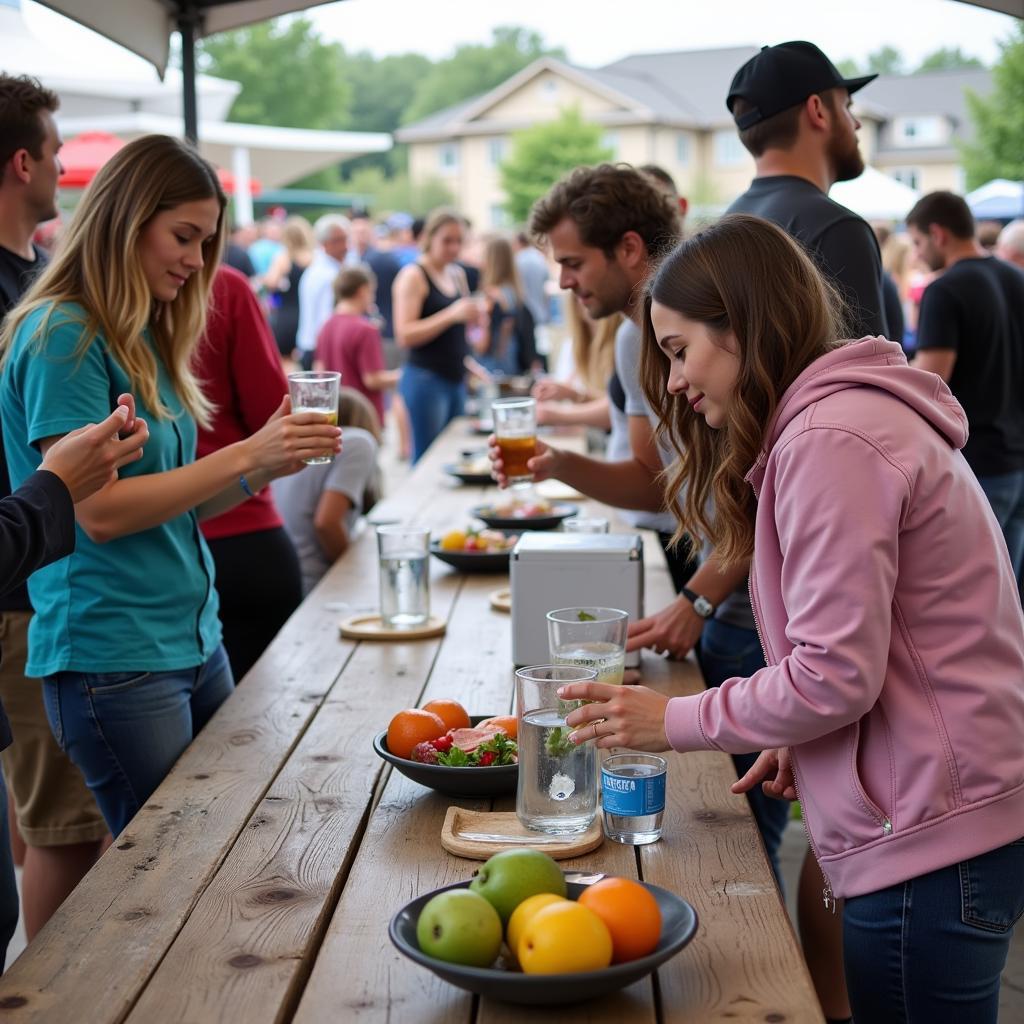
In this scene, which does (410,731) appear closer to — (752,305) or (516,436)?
(752,305)

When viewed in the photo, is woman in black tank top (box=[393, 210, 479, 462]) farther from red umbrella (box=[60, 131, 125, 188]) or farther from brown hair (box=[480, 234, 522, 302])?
red umbrella (box=[60, 131, 125, 188])

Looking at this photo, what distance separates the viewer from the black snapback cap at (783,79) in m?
2.69

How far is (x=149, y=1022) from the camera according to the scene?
4.26ft

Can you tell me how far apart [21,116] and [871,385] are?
210cm

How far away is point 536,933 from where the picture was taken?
4.16 ft

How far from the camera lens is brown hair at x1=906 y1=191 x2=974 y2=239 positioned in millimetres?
5230

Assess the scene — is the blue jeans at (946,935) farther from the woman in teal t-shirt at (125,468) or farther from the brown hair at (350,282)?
the brown hair at (350,282)

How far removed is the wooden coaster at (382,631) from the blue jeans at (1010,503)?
2.68 meters

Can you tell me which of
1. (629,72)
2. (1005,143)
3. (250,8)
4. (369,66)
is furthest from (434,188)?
(250,8)

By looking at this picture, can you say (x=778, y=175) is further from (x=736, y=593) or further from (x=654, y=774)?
(x=654, y=774)

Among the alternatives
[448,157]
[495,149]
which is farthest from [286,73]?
[495,149]

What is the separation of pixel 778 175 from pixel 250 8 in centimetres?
192

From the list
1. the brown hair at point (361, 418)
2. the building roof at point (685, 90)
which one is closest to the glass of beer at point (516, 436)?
the brown hair at point (361, 418)

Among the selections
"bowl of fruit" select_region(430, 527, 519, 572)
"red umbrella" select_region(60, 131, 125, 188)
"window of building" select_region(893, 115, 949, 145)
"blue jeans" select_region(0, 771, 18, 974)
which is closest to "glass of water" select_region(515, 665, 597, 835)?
"blue jeans" select_region(0, 771, 18, 974)
